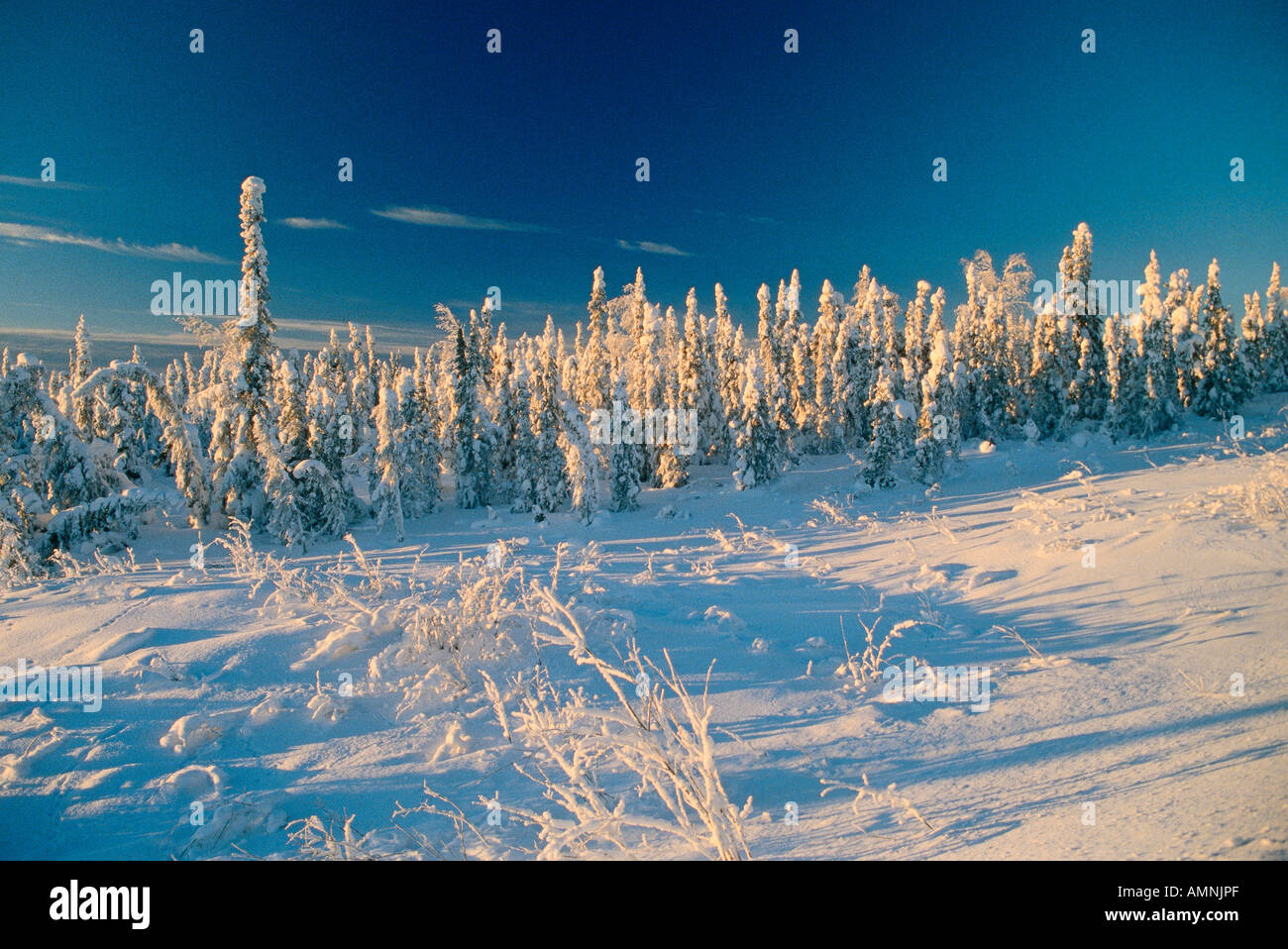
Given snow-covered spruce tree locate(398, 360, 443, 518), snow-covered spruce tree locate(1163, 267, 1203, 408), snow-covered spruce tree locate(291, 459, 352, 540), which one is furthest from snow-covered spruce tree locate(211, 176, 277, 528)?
snow-covered spruce tree locate(1163, 267, 1203, 408)

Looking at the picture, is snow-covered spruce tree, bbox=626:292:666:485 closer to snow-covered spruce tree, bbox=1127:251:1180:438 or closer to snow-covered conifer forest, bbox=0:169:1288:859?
snow-covered conifer forest, bbox=0:169:1288:859

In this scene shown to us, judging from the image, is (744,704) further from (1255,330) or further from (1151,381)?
(1255,330)

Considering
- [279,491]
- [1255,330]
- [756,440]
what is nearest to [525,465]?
[279,491]

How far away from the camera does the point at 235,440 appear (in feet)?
66.3

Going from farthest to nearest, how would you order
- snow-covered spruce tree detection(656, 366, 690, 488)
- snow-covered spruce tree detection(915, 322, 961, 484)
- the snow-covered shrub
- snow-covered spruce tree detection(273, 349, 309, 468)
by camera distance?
Answer: 1. snow-covered spruce tree detection(656, 366, 690, 488)
2. snow-covered spruce tree detection(915, 322, 961, 484)
3. snow-covered spruce tree detection(273, 349, 309, 468)
4. the snow-covered shrub

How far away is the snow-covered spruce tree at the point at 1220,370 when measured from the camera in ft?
109

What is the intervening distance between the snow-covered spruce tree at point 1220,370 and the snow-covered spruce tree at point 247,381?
48849 millimetres

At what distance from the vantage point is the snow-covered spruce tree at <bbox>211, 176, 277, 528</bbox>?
18.0 m

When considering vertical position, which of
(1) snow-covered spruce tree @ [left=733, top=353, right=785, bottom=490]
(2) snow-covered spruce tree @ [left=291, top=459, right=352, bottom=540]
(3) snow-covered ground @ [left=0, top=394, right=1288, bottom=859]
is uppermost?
(1) snow-covered spruce tree @ [left=733, top=353, right=785, bottom=490]

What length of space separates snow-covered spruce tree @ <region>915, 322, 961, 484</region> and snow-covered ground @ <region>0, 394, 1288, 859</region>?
16196mm

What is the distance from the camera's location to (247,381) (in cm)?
1922

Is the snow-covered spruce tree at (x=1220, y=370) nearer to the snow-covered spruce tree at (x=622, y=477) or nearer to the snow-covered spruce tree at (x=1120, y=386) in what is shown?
the snow-covered spruce tree at (x=1120, y=386)

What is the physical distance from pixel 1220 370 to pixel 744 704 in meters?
44.8
